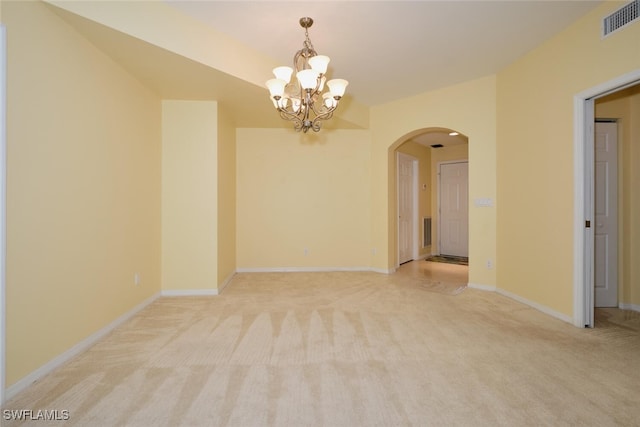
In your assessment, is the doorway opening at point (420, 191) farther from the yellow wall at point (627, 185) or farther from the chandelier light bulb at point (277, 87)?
the chandelier light bulb at point (277, 87)

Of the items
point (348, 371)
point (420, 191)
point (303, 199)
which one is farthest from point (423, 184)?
point (348, 371)

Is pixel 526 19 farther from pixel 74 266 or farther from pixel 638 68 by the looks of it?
pixel 74 266

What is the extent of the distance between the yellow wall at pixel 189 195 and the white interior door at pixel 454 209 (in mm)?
5380

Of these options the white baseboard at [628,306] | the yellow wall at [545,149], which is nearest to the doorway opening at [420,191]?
the yellow wall at [545,149]

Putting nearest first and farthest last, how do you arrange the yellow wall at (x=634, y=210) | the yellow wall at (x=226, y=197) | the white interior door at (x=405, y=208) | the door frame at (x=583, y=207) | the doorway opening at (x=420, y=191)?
the door frame at (x=583, y=207), the yellow wall at (x=634, y=210), the yellow wall at (x=226, y=197), the doorway opening at (x=420, y=191), the white interior door at (x=405, y=208)

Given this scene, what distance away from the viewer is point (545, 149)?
315cm

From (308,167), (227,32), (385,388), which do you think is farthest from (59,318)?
(308,167)

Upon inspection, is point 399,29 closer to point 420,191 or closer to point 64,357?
point 64,357

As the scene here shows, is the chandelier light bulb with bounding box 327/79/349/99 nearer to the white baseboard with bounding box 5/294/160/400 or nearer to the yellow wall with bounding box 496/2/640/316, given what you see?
the yellow wall with bounding box 496/2/640/316

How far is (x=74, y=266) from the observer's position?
2.32 metres

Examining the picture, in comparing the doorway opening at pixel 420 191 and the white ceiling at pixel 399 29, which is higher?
the white ceiling at pixel 399 29

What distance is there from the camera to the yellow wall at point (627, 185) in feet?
10.6

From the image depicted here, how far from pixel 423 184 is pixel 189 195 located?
504cm

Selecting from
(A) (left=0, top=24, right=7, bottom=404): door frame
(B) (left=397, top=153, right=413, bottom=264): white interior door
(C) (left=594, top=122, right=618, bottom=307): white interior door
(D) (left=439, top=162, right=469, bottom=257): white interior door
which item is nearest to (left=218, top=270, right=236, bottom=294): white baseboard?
(A) (left=0, top=24, right=7, bottom=404): door frame
